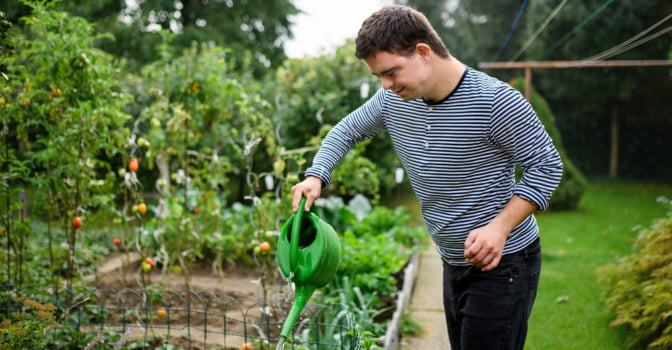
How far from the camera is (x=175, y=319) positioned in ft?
11.1

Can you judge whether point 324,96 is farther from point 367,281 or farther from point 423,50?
point 423,50

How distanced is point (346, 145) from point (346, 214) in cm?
350

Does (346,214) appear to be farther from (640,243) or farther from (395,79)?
(395,79)

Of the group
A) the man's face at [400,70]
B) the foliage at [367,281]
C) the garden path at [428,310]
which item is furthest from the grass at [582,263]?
the man's face at [400,70]

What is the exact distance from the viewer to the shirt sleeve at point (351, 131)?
1724mm

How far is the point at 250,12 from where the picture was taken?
13562mm

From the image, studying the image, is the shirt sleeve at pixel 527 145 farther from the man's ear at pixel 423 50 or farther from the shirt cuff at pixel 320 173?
the shirt cuff at pixel 320 173

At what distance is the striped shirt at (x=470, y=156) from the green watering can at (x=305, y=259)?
177 mm

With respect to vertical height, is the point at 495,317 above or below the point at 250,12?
below

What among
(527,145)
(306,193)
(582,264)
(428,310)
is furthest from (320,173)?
(582,264)

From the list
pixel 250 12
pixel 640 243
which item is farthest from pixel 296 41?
pixel 640 243

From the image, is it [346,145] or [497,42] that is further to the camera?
[497,42]

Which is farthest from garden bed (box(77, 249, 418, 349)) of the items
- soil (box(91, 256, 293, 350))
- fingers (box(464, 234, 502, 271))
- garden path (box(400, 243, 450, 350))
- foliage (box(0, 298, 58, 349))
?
fingers (box(464, 234, 502, 271))

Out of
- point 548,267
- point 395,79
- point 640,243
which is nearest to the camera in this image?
point 395,79
